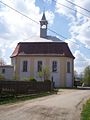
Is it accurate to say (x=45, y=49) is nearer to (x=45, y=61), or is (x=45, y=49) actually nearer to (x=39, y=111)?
(x=45, y=61)

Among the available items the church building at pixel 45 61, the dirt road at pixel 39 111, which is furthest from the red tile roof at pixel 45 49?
the dirt road at pixel 39 111

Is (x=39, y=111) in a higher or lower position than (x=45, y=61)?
lower

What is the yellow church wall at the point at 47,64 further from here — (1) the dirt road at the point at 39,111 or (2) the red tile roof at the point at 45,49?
(1) the dirt road at the point at 39,111

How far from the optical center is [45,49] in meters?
72.1

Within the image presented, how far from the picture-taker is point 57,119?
14477 millimetres

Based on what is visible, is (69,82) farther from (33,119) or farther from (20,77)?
(33,119)

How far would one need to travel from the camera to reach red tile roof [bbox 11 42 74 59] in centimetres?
7171

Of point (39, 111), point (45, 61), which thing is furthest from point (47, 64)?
point (39, 111)

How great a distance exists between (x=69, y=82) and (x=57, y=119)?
58737 millimetres

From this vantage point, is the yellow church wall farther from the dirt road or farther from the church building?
the dirt road

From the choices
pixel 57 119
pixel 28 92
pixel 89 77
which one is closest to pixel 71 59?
pixel 89 77

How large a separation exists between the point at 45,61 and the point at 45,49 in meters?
2.43

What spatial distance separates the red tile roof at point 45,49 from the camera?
7171 cm

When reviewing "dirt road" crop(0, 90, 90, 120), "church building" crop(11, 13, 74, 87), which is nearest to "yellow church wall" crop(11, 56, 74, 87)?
"church building" crop(11, 13, 74, 87)
